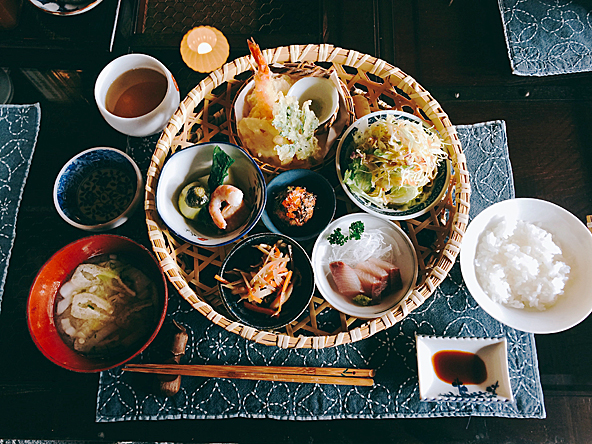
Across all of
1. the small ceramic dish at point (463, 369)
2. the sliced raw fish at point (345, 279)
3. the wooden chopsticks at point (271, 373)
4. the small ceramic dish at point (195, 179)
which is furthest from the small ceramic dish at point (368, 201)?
the wooden chopsticks at point (271, 373)

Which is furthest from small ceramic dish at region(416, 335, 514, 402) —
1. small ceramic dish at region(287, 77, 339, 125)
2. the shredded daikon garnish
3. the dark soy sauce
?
small ceramic dish at region(287, 77, 339, 125)

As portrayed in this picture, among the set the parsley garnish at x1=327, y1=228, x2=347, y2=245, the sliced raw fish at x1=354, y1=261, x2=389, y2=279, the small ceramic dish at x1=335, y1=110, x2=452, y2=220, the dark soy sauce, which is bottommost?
the dark soy sauce

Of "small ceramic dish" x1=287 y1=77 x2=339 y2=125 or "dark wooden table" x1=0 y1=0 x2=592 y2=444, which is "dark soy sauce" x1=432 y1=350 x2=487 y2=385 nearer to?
"dark wooden table" x1=0 y1=0 x2=592 y2=444

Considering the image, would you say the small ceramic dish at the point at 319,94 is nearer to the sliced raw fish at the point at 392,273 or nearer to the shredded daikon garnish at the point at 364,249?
the shredded daikon garnish at the point at 364,249

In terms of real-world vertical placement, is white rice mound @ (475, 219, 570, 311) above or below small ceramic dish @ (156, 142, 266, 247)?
below

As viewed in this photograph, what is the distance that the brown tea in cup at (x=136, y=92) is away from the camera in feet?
4.85

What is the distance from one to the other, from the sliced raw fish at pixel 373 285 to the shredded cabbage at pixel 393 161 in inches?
11.5

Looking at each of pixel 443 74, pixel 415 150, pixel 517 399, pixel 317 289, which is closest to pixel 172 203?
pixel 317 289

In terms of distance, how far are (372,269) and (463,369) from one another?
56 cm

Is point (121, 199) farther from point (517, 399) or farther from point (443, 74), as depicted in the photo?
point (517, 399)

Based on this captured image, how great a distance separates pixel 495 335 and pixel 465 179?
68 centimetres

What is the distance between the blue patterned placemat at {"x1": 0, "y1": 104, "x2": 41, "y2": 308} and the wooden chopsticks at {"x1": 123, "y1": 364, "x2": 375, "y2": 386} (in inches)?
31.9

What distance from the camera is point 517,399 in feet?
4.72

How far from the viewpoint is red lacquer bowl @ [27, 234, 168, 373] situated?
1195 mm
